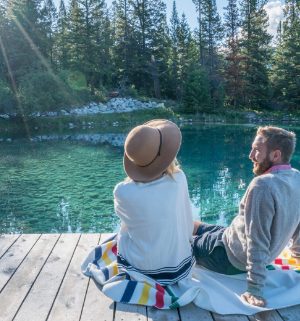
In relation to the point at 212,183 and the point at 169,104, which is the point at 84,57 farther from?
the point at 212,183

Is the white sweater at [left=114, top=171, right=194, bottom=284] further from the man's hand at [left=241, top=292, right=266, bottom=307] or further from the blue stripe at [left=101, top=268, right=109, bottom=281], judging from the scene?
the man's hand at [left=241, top=292, right=266, bottom=307]

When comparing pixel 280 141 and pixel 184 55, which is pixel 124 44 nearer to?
pixel 184 55

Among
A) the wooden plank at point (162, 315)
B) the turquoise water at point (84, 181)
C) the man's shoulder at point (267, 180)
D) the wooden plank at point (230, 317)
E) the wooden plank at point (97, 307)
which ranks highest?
the man's shoulder at point (267, 180)

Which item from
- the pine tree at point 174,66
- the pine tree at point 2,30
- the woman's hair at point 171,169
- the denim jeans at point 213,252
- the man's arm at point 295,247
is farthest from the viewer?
the pine tree at point 174,66

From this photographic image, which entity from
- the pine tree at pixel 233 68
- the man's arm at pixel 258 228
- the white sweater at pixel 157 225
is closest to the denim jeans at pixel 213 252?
the white sweater at pixel 157 225

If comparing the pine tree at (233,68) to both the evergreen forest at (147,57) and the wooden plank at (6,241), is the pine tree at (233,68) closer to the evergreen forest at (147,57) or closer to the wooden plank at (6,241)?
the evergreen forest at (147,57)

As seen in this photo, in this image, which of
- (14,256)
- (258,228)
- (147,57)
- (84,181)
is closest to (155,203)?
(258,228)

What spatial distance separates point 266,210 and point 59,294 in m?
1.19

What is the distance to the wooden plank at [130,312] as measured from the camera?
73.3 inches

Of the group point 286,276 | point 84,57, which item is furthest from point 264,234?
point 84,57

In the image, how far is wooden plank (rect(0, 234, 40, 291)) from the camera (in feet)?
7.66

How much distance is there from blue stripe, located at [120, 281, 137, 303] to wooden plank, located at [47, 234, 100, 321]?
0.74ft

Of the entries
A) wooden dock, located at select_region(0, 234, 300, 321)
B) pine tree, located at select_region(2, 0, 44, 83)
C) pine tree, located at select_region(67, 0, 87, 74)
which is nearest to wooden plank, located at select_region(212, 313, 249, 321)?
wooden dock, located at select_region(0, 234, 300, 321)

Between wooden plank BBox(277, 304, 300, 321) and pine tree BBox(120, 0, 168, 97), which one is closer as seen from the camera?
wooden plank BBox(277, 304, 300, 321)
